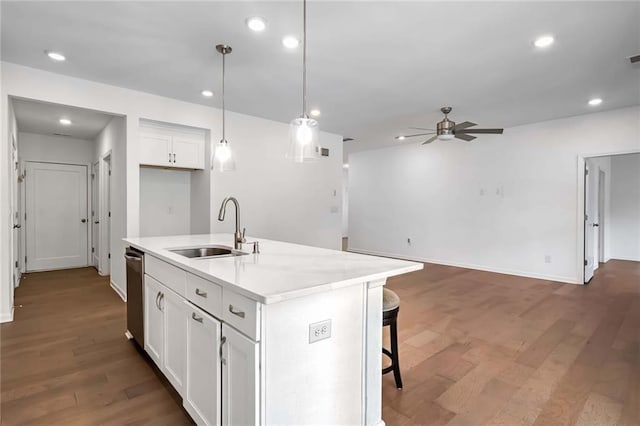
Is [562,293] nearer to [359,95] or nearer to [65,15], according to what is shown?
[359,95]

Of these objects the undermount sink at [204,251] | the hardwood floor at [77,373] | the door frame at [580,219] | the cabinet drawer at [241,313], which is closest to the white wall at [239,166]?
the hardwood floor at [77,373]

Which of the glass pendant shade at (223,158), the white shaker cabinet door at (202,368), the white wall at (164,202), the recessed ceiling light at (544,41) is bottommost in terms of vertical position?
the white shaker cabinet door at (202,368)

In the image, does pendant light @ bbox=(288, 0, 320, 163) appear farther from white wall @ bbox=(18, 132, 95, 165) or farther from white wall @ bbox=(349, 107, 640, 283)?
white wall @ bbox=(18, 132, 95, 165)

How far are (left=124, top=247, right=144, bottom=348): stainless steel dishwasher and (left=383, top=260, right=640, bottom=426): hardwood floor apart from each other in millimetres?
1877

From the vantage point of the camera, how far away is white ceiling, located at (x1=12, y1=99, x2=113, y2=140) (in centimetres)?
409

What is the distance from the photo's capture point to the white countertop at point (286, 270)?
128cm

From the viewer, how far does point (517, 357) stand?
259 centimetres

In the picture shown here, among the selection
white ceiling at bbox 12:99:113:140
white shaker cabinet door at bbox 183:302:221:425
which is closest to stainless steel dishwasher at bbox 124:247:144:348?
white shaker cabinet door at bbox 183:302:221:425

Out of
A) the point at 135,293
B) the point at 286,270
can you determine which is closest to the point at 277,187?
the point at 135,293

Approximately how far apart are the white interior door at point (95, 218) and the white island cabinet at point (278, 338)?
4.97 m

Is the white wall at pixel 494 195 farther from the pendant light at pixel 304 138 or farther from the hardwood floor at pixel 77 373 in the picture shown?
the hardwood floor at pixel 77 373

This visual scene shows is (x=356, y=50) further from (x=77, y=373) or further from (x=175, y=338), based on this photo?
(x=77, y=373)

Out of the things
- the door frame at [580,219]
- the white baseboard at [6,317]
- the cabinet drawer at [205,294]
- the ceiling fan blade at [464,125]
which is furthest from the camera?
the door frame at [580,219]

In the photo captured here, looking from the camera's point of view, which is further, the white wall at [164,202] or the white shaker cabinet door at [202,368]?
the white wall at [164,202]
